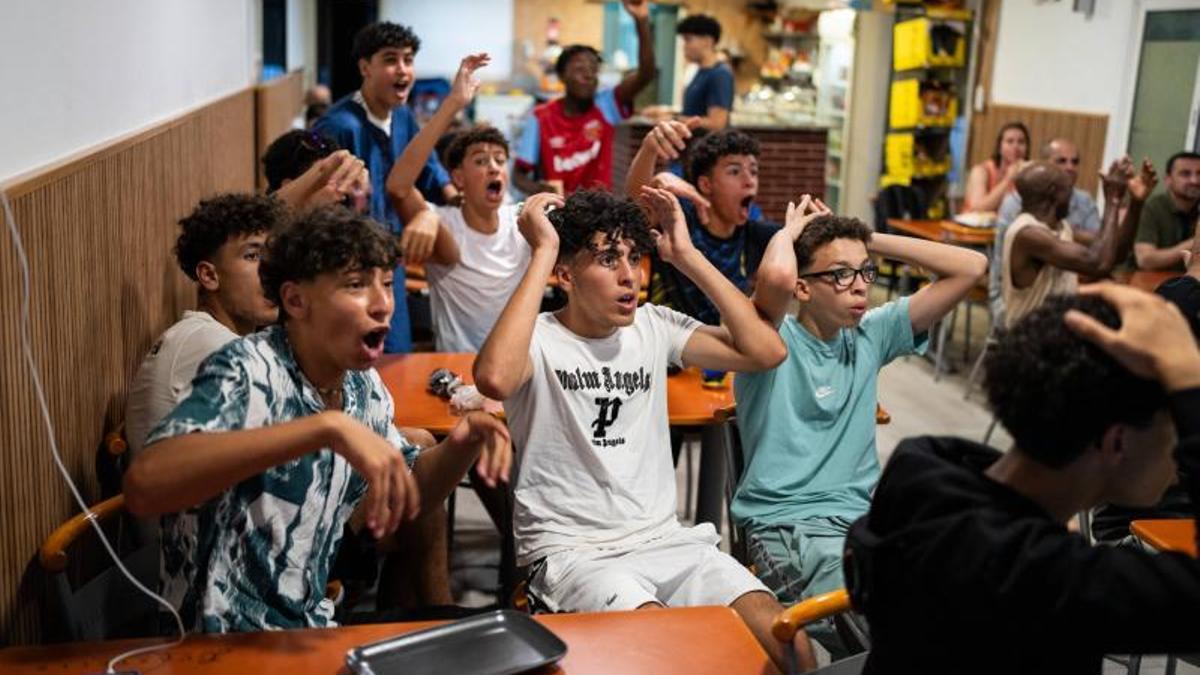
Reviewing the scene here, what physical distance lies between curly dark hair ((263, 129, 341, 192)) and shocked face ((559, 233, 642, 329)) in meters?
1.37

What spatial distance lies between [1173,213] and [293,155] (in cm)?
436

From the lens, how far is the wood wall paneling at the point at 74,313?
201cm

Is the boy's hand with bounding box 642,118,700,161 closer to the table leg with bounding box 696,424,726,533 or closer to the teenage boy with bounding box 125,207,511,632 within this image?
the table leg with bounding box 696,424,726,533

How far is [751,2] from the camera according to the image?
12.4 meters

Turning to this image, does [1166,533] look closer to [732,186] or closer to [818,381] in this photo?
[818,381]

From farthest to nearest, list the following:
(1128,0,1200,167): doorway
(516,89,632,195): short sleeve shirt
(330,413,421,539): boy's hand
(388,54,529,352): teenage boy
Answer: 1. (1128,0,1200,167): doorway
2. (516,89,632,195): short sleeve shirt
3. (388,54,529,352): teenage boy
4. (330,413,421,539): boy's hand

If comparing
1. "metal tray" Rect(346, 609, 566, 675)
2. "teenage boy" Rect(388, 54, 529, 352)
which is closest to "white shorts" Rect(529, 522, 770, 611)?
"metal tray" Rect(346, 609, 566, 675)

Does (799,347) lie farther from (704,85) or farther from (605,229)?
(704,85)

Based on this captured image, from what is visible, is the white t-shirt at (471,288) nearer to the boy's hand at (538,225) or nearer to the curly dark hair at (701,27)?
the boy's hand at (538,225)

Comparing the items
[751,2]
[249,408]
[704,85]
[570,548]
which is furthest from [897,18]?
[249,408]

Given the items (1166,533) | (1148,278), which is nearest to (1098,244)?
(1148,278)

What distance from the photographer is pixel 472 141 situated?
4176mm

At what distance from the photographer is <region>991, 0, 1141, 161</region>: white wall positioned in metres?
7.56

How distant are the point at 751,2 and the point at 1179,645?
1169 centimetres
